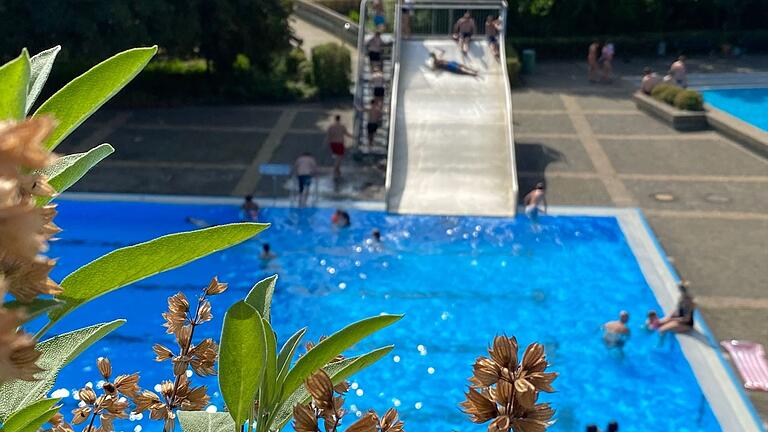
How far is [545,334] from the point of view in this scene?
12867mm

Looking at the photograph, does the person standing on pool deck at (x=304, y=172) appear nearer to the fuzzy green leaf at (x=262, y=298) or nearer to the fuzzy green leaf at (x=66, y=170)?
the fuzzy green leaf at (x=262, y=298)

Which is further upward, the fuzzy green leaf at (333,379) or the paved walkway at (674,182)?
the fuzzy green leaf at (333,379)

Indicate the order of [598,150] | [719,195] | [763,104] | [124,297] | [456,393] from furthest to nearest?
[763,104], [598,150], [719,195], [124,297], [456,393]

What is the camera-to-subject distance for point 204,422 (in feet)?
5.61

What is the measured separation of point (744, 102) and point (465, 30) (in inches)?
442

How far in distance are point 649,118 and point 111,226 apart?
1557cm

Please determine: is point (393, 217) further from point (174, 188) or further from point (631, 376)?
point (631, 376)

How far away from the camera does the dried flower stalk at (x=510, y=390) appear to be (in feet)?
4.25

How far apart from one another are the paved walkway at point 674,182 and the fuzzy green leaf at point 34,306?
11.2m

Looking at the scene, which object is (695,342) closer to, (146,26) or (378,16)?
(378,16)

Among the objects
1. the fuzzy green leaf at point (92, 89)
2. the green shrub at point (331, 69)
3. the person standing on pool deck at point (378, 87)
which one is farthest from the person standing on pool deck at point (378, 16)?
the fuzzy green leaf at point (92, 89)

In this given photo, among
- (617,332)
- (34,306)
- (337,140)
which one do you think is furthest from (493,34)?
(34,306)

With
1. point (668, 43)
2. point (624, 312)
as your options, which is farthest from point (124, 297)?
point (668, 43)

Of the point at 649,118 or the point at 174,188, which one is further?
the point at 649,118
